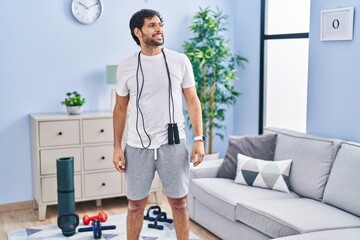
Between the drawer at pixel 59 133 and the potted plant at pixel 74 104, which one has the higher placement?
the potted plant at pixel 74 104

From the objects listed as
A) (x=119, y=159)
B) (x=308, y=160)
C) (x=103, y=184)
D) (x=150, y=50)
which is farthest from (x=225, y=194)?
(x=103, y=184)

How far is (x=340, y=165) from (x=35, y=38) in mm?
2756

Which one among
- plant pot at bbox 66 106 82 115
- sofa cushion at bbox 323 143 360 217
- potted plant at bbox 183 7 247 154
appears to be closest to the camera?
sofa cushion at bbox 323 143 360 217

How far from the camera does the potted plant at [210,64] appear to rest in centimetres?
485

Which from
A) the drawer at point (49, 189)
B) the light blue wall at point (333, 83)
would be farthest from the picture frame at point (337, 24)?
the drawer at point (49, 189)

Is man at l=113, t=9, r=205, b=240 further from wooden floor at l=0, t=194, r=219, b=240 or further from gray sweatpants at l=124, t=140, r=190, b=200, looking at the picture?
wooden floor at l=0, t=194, r=219, b=240

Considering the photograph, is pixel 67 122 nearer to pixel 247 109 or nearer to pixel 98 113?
pixel 98 113

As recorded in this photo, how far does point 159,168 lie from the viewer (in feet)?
9.66

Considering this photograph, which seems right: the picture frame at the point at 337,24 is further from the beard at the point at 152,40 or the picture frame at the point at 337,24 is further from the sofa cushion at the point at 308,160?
the beard at the point at 152,40

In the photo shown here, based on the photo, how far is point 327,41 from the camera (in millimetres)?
3799

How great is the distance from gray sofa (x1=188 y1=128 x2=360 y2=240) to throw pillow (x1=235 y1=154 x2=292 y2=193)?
0.15 ft

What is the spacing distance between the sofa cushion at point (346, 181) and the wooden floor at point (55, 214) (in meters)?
0.96

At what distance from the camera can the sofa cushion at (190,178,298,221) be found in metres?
3.49

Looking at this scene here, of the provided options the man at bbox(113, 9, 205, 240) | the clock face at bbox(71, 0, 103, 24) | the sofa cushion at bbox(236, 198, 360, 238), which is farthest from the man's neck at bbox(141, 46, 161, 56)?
the clock face at bbox(71, 0, 103, 24)
